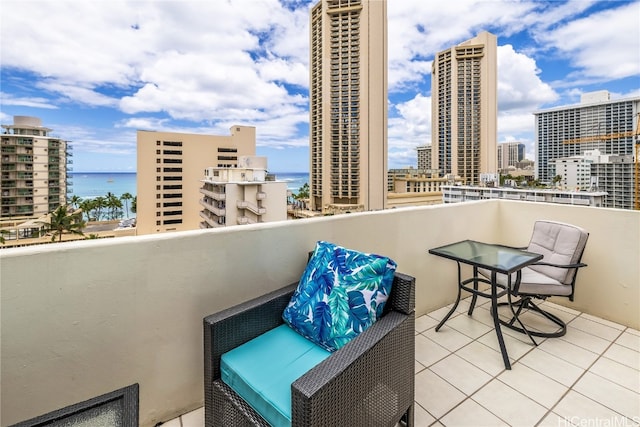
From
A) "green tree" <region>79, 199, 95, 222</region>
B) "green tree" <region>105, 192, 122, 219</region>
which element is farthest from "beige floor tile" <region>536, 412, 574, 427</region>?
"green tree" <region>105, 192, 122, 219</region>

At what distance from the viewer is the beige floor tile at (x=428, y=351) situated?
2035 millimetres

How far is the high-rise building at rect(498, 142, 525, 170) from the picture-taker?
3406 cm

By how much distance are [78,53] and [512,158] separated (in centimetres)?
4502

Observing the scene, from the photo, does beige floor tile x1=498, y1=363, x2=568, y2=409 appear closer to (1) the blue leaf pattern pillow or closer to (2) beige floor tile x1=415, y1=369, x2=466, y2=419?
(2) beige floor tile x1=415, y1=369, x2=466, y2=419

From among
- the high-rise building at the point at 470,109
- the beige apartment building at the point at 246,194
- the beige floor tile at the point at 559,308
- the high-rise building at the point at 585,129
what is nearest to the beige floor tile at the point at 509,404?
the beige floor tile at the point at 559,308

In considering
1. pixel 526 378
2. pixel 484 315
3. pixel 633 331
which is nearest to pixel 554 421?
pixel 526 378

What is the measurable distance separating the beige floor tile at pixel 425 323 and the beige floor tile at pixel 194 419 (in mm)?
1682

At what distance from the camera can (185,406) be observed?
1.59 m

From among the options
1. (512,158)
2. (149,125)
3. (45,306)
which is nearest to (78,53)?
(149,125)

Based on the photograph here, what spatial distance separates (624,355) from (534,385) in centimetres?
88

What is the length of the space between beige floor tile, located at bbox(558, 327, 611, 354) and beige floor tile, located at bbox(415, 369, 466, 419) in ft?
3.97

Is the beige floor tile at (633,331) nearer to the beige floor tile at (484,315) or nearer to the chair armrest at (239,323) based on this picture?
the beige floor tile at (484,315)

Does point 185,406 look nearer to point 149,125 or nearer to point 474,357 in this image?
point 474,357

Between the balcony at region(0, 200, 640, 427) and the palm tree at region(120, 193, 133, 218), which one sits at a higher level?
the palm tree at region(120, 193, 133, 218)
